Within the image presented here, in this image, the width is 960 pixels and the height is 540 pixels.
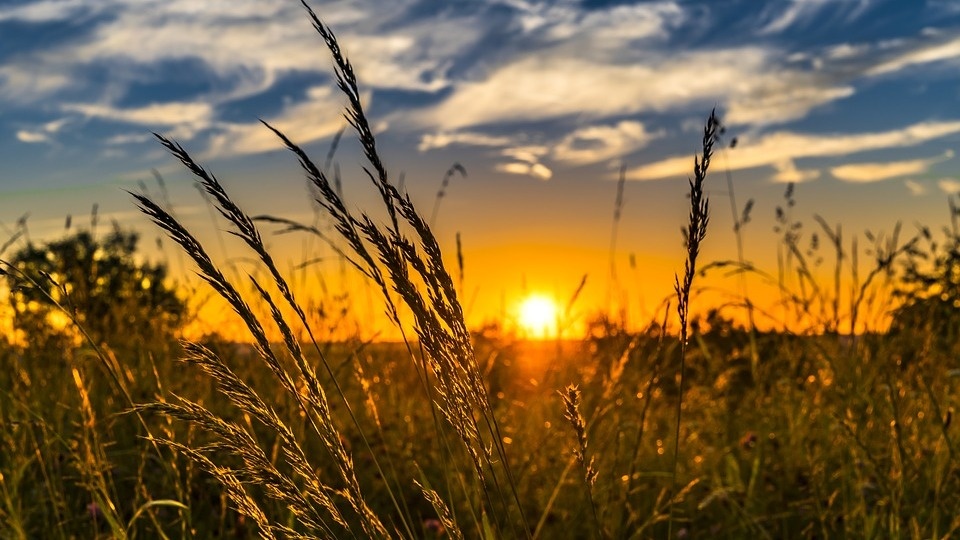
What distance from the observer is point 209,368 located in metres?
1.32

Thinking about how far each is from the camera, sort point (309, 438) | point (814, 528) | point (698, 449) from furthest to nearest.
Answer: point (698, 449) → point (309, 438) → point (814, 528)

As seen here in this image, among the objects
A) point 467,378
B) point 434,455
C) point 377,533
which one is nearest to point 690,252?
point 467,378

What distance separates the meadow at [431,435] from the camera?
1334 mm

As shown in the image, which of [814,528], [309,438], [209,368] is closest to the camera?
[209,368]

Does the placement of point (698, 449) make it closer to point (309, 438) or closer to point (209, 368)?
point (309, 438)

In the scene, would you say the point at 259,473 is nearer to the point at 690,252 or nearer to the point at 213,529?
the point at 690,252

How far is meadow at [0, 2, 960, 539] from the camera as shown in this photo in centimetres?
133

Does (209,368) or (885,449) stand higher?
(209,368)

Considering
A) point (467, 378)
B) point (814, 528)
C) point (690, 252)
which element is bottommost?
point (814, 528)

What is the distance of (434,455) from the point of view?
169 inches

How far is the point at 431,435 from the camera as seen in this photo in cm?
→ 439

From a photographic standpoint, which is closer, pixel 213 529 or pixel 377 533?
pixel 377 533

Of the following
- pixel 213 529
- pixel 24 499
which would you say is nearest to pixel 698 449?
pixel 213 529

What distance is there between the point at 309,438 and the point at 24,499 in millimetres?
1292
